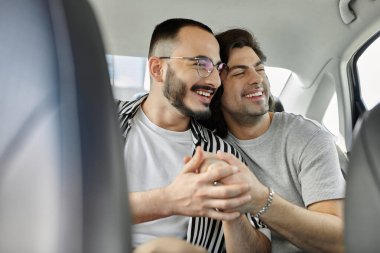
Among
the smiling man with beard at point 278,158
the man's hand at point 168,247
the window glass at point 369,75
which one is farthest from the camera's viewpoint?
the window glass at point 369,75

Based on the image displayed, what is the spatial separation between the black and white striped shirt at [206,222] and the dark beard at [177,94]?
0.06m

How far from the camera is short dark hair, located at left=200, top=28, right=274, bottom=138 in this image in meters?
2.09

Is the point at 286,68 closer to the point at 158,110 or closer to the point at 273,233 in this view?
the point at 158,110

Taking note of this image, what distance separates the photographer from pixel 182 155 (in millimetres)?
1871

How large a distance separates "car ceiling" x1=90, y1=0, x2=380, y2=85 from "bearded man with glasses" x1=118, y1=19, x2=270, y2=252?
0.15m

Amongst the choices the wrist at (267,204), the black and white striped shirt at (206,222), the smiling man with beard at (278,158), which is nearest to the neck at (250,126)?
the smiling man with beard at (278,158)

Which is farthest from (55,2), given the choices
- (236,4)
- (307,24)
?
(307,24)

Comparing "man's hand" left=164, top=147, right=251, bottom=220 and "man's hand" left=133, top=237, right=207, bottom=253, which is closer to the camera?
"man's hand" left=133, top=237, right=207, bottom=253

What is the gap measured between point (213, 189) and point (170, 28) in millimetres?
1002

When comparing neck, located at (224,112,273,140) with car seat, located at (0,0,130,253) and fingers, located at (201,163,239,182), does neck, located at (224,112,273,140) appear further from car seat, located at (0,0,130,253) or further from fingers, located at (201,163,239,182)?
car seat, located at (0,0,130,253)

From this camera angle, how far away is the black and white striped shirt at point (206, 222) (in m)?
1.69

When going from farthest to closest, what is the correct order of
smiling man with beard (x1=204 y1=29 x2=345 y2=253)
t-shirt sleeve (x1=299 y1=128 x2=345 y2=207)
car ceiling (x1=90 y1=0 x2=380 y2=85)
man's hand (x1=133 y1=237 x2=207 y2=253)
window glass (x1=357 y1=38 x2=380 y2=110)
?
1. window glass (x1=357 y1=38 x2=380 y2=110)
2. car ceiling (x1=90 y1=0 x2=380 y2=85)
3. t-shirt sleeve (x1=299 y1=128 x2=345 y2=207)
4. smiling man with beard (x1=204 y1=29 x2=345 y2=253)
5. man's hand (x1=133 y1=237 x2=207 y2=253)

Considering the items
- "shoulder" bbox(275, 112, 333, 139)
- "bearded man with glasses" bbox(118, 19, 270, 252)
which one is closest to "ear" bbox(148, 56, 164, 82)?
"bearded man with glasses" bbox(118, 19, 270, 252)

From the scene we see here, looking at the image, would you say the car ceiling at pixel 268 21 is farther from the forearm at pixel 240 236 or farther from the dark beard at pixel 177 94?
the forearm at pixel 240 236
